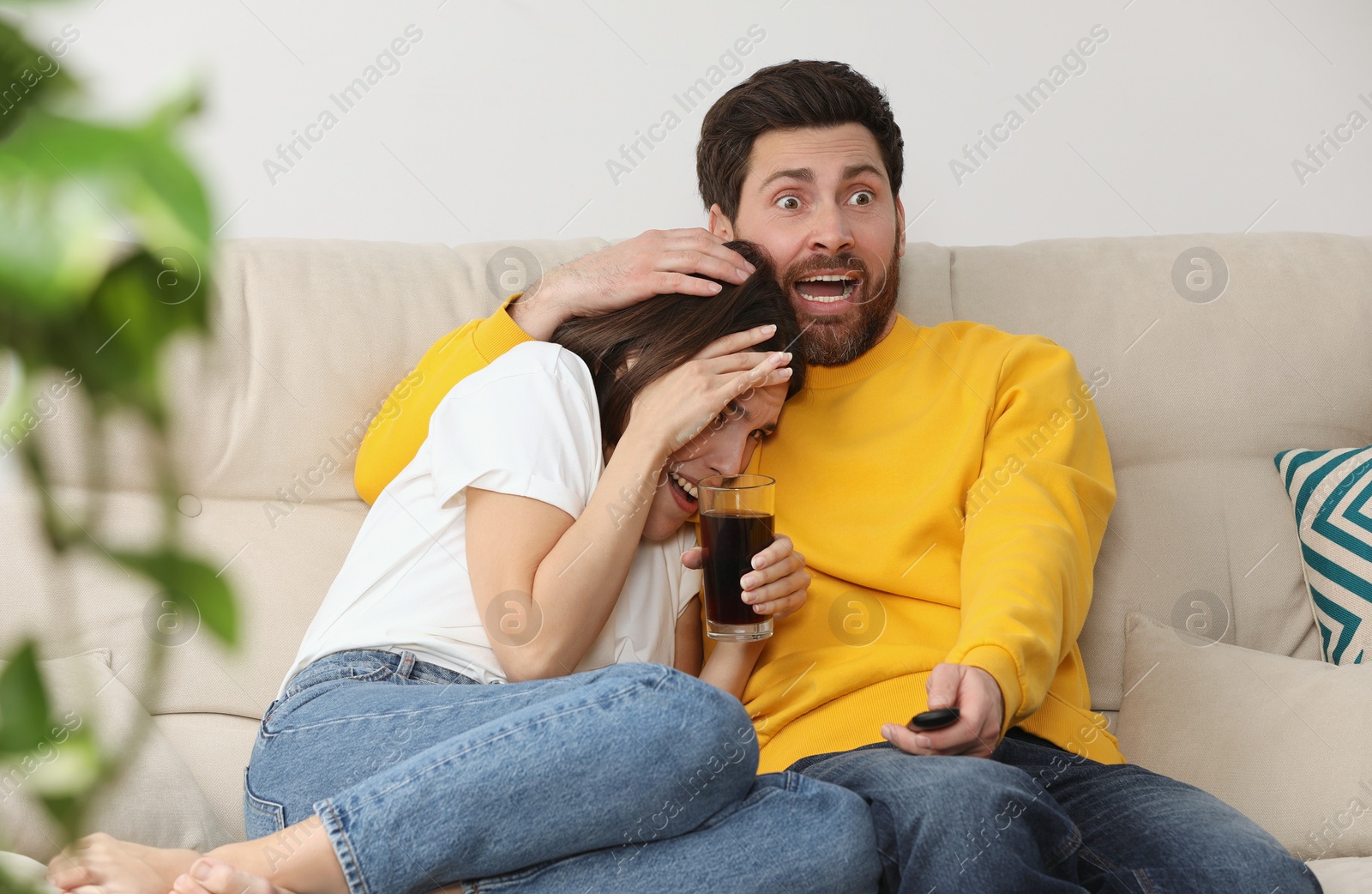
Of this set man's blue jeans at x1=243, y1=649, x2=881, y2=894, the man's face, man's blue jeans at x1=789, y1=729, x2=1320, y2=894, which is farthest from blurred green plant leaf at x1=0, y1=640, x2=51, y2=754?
the man's face

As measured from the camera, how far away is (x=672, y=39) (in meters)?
2.30

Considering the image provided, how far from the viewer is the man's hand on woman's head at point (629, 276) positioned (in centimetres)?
162

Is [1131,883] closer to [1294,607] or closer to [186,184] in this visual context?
[1294,607]

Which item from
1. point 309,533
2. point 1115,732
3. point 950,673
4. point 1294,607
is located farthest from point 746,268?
point 1294,607

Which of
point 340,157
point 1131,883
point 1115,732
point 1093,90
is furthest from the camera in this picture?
point 1093,90

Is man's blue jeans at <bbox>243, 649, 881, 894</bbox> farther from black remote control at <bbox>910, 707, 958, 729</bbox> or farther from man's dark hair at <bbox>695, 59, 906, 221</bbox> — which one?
man's dark hair at <bbox>695, 59, 906, 221</bbox>

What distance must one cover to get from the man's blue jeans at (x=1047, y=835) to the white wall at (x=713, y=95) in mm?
1379

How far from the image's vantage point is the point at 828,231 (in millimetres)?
1743

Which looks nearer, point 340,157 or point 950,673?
point 950,673

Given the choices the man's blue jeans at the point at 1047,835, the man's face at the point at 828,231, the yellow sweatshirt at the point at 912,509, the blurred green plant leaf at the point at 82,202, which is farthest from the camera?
the man's face at the point at 828,231

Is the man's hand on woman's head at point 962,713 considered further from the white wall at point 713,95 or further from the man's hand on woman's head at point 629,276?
the white wall at point 713,95

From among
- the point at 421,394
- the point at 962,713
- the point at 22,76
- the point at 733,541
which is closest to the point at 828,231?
the point at 733,541

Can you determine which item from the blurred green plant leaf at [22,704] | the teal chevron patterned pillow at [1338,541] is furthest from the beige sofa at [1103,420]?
the blurred green plant leaf at [22,704]

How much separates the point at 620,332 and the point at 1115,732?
1.03m
